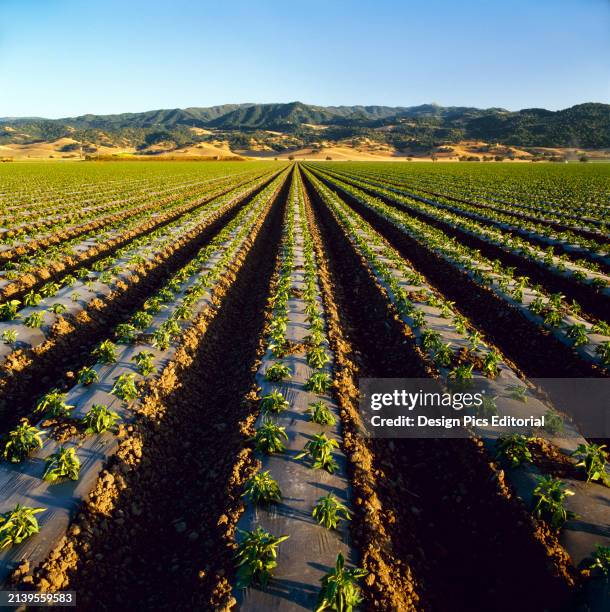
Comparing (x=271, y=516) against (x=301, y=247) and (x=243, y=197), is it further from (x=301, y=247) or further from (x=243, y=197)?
(x=243, y=197)

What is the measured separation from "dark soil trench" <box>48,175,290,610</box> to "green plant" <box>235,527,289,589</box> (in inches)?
11.7

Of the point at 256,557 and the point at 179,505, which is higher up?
the point at 256,557

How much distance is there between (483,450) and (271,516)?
3789mm

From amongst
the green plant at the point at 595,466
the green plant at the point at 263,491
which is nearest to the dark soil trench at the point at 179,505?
the green plant at the point at 263,491

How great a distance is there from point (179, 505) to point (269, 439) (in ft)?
5.78

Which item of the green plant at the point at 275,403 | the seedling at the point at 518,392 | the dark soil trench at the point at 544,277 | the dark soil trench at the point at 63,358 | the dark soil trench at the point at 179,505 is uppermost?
the dark soil trench at the point at 544,277

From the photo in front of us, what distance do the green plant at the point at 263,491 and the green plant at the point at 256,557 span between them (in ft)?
1.62

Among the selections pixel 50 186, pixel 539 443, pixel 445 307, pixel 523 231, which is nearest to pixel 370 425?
pixel 539 443

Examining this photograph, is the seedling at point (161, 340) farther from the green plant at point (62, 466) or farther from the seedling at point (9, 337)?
the green plant at point (62, 466)

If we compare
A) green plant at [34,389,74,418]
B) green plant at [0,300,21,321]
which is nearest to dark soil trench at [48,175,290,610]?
green plant at [34,389,74,418]

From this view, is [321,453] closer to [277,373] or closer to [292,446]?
[292,446]

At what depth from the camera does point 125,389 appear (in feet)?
23.7

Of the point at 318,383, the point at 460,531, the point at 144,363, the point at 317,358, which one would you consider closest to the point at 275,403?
the point at 318,383

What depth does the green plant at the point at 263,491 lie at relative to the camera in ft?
16.6
